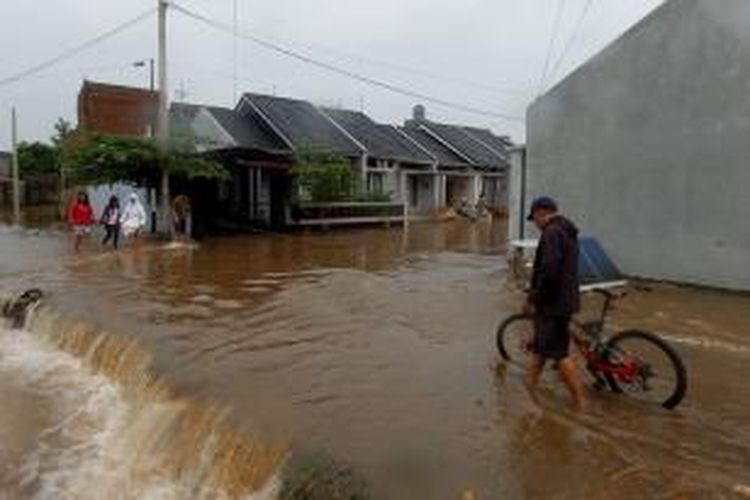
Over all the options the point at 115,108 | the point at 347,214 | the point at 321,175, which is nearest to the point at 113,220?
the point at 321,175

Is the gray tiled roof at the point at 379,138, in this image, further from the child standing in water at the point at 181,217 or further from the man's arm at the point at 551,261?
the man's arm at the point at 551,261

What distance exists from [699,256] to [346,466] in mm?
10622

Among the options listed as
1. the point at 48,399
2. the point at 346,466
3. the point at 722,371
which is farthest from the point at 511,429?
the point at 48,399

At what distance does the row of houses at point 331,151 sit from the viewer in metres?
29.5

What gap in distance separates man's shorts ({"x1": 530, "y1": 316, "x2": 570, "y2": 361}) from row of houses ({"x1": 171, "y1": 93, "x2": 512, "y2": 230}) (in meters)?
20.1

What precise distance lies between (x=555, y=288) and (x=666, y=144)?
30.2 feet

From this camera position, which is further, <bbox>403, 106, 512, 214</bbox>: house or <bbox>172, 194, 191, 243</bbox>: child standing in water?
<bbox>403, 106, 512, 214</bbox>: house

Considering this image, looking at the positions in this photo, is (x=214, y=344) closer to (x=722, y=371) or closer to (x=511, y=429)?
(x=511, y=429)

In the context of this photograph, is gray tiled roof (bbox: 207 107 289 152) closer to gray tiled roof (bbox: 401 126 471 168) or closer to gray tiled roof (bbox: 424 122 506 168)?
gray tiled roof (bbox: 401 126 471 168)

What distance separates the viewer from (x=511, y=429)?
7.19 m

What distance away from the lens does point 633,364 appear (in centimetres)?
782

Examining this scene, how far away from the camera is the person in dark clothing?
24.3ft

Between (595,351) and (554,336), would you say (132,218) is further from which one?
(554,336)

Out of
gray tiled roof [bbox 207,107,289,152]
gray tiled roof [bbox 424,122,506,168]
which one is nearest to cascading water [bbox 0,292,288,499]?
gray tiled roof [bbox 207,107,289,152]
